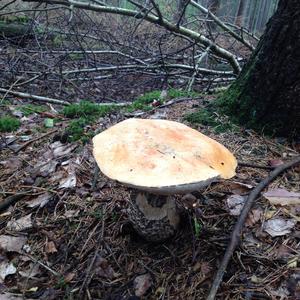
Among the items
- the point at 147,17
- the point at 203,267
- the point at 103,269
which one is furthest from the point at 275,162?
the point at 147,17

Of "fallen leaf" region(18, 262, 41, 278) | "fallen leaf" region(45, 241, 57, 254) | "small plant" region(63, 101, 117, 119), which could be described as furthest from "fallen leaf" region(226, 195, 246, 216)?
"small plant" region(63, 101, 117, 119)

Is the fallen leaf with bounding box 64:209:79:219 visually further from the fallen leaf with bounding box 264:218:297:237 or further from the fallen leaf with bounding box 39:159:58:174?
the fallen leaf with bounding box 264:218:297:237

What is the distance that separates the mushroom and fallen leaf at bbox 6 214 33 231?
0.72 meters

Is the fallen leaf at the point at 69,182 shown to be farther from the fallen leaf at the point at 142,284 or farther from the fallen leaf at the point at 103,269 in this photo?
the fallen leaf at the point at 142,284

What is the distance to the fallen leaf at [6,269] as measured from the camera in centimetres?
184

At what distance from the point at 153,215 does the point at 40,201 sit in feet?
2.95

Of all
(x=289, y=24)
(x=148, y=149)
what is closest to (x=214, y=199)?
(x=148, y=149)

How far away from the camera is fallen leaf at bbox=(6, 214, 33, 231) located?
82.2 inches

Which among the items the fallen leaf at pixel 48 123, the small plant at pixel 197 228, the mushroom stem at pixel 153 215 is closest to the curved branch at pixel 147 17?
the fallen leaf at pixel 48 123

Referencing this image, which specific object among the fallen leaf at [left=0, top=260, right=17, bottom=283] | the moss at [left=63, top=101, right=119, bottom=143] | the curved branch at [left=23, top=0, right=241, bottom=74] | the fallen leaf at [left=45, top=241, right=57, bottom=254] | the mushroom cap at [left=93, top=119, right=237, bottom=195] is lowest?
the fallen leaf at [left=0, top=260, right=17, bottom=283]

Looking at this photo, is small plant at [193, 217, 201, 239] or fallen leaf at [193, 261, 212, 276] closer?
fallen leaf at [193, 261, 212, 276]

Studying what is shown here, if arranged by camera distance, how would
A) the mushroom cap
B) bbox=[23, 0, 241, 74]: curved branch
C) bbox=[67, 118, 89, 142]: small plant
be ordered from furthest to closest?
bbox=[23, 0, 241, 74]: curved branch → bbox=[67, 118, 89, 142]: small plant → the mushroom cap

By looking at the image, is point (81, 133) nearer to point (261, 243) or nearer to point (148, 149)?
point (148, 149)

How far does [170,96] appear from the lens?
3.66 meters
